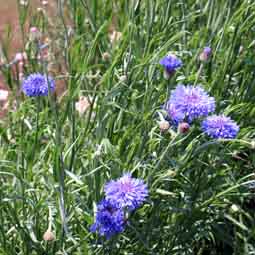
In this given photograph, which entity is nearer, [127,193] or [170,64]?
[127,193]

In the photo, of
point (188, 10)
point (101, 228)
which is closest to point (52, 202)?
point (101, 228)

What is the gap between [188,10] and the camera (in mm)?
2229

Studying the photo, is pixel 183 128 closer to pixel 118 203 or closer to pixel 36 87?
pixel 118 203

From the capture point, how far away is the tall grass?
58.9 inches

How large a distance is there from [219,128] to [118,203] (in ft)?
0.93

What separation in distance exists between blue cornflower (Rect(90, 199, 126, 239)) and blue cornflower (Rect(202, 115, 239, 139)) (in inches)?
10.1

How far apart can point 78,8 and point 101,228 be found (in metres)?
0.95

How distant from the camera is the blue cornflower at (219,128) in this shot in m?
1.40

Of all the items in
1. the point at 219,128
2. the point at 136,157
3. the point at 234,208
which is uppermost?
the point at 219,128

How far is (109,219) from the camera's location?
4.38 ft

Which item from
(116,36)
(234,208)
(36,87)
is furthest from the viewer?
(116,36)

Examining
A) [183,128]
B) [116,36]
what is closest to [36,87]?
[183,128]

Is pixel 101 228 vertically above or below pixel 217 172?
above

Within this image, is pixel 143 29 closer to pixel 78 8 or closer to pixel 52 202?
pixel 78 8
